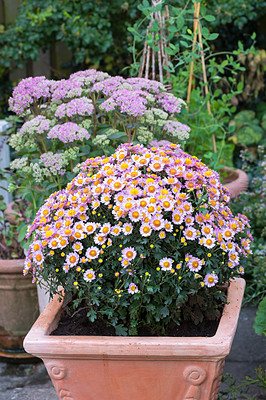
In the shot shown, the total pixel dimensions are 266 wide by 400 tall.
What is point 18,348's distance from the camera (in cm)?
247

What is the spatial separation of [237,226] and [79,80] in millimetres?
926

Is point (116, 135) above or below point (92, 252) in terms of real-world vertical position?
above

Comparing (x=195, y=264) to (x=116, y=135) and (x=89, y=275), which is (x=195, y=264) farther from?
(x=116, y=135)

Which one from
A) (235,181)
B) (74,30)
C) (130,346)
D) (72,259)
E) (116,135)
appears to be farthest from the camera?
(74,30)

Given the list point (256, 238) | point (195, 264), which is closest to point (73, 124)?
point (195, 264)

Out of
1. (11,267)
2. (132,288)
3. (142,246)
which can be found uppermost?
(142,246)

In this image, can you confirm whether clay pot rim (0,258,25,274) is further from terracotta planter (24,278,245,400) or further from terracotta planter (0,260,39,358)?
terracotta planter (24,278,245,400)

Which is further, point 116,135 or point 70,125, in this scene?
point 116,135

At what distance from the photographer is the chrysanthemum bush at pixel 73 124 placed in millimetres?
2117

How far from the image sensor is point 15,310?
2436 mm

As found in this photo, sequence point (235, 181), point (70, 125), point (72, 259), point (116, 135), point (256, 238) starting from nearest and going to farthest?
point (72, 259) → point (70, 125) → point (116, 135) → point (235, 181) → point (256, 238)

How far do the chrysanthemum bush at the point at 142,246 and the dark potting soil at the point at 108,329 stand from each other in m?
0.02

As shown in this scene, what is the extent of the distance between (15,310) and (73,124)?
34.2 inches

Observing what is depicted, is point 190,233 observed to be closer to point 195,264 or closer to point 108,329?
point 195,264
